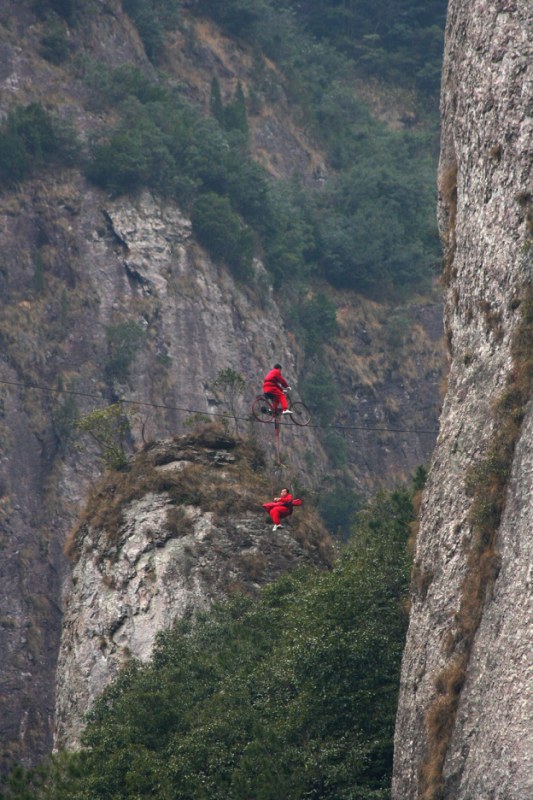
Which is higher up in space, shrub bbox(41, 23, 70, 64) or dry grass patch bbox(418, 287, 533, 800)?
shrub bbox(41, 23, 70, 64)

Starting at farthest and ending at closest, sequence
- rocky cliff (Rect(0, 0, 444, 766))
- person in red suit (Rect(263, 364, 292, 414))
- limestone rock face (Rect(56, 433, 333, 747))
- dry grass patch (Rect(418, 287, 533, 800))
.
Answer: rocky cliff (Rect(0, 0, 444, 766))
limestone rock face (Rect(56, 433, 333, 747))
person in red suit (Rect(263, 364, 292, 414))
dry grass patch (Rect(418, 287, 533, 800))

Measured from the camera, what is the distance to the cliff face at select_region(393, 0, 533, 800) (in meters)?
23.3

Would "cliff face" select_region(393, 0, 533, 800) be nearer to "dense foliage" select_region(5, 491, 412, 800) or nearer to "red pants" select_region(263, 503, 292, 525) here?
"dense foliage" select_region(5, 491, 412, 800)

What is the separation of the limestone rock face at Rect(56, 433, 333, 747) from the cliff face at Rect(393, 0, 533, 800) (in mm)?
14197

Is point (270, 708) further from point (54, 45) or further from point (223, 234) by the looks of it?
point (54, 45)

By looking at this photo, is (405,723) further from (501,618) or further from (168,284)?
(168,284)

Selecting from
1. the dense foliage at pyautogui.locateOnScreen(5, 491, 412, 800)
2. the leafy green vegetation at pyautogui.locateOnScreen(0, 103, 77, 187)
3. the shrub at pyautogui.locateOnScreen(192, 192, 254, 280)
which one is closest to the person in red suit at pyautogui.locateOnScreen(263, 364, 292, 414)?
the dense foliage at pyautogui.locateOnScreen(5, 491, 412, 800)

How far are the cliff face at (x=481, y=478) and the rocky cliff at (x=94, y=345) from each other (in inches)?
1426

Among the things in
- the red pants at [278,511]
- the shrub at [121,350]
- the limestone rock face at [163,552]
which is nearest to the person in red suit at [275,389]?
the red pants at [278,511]

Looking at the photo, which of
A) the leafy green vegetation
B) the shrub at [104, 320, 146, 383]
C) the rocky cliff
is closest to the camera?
the rocky cliff

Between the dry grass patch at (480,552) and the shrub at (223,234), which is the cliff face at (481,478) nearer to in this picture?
the dry grass patch at (480,552)

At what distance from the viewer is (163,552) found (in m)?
43.4

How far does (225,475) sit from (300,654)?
46.9 ft

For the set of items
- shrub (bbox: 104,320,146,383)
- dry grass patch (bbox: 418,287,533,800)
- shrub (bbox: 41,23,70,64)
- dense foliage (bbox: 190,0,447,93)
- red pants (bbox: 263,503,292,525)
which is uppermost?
dense foliage (bbox: 190,0,447,93)
